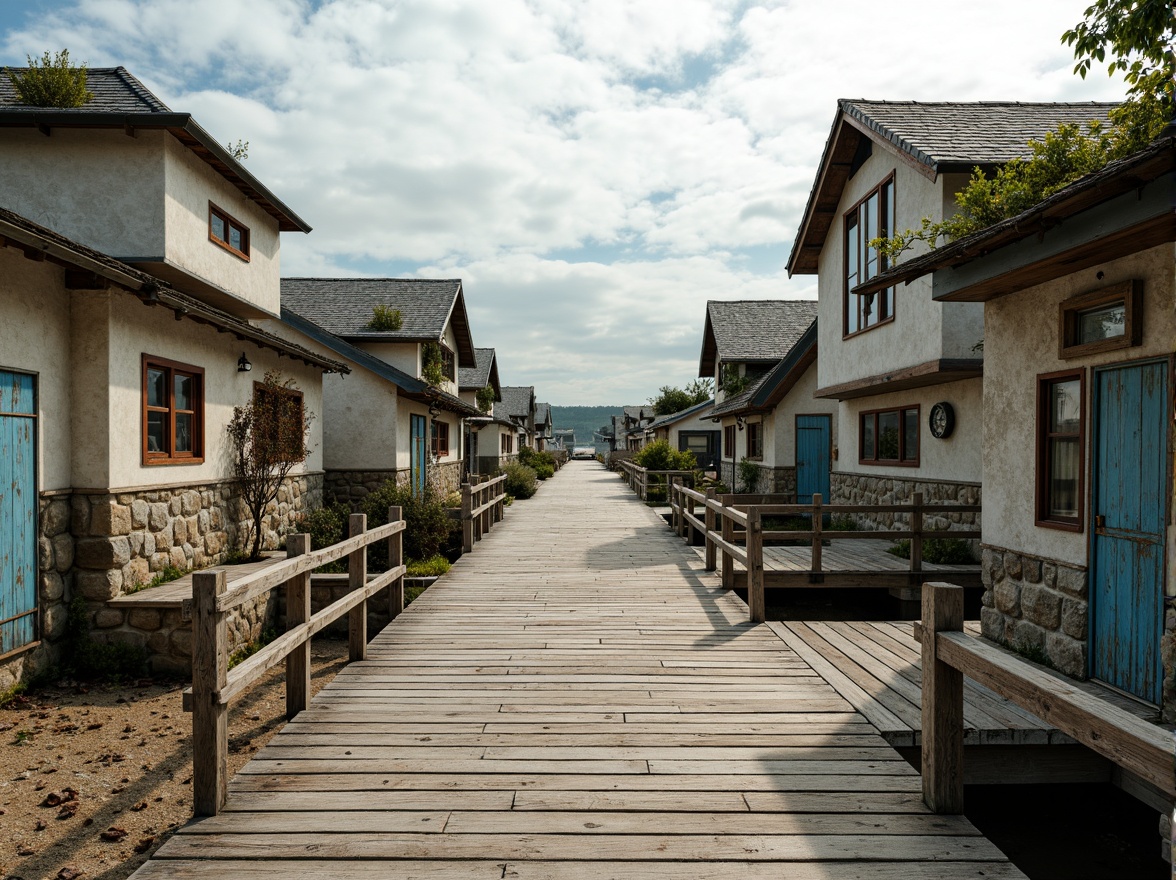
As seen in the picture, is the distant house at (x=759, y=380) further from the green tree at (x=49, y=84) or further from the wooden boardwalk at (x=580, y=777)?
the green tree at (x=49, y=84)

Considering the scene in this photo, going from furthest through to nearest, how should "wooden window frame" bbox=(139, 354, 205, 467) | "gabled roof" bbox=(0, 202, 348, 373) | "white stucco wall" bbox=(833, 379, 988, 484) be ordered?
"white stucco wall" bbox=(833, 379, 988, 484)
"wooden window frame" bbox=(139, 354, 205, 467)
"gabled roof" bbox=(0, 202, 348, 373)

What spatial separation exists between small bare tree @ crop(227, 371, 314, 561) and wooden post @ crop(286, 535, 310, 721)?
667 cm

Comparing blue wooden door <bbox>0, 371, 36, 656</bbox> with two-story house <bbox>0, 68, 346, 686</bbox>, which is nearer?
blue wooden door <bbox>0, 371, 36, 656</bbox>

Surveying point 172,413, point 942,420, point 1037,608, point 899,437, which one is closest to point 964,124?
point 942,420

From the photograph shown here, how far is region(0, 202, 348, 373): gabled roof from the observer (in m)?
6.04

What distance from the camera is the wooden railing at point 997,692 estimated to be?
2.35m

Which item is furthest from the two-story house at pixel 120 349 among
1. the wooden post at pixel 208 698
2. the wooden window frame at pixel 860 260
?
the wooden window frame at pixel 860 260

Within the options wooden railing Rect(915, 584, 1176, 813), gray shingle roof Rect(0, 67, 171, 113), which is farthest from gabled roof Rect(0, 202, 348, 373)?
wooden railing Rect(915, 584, 1176, 813)

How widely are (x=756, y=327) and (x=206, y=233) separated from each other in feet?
64.0

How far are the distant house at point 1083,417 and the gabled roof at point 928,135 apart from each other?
347 centimetres

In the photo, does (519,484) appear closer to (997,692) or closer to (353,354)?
(353,354)

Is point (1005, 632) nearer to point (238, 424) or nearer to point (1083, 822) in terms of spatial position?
point (1083, 822)

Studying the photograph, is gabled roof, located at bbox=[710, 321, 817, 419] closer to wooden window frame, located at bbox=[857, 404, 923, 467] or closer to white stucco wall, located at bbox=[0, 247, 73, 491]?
wooden window frame, located at bbox=[857, 404, 923, 467]

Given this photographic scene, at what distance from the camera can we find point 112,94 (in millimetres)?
11102
